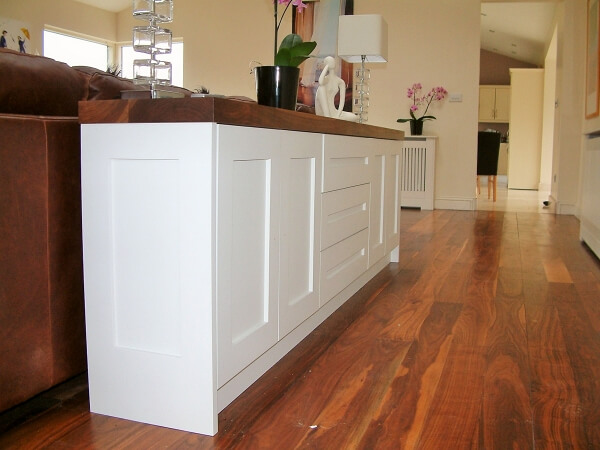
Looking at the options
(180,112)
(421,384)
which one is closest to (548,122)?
(421,384)

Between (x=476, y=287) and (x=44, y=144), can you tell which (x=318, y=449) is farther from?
(x=476, y=287)

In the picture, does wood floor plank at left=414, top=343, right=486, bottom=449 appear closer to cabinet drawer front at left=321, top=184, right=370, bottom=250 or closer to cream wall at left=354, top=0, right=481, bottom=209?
cabinet drawer front at left=321, top=184, right=370, bottom=250

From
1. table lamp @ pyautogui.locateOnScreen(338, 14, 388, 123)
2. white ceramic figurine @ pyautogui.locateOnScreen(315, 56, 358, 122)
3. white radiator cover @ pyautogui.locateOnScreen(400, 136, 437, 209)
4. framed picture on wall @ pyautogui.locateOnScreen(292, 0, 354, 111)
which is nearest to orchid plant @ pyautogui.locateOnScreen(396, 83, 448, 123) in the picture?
white radiator cover @ pyautogui.locateOnScreen(400, 136, 437, 209)

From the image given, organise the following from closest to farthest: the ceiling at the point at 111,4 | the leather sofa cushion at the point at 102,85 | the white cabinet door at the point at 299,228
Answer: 1. the leather sofa cushion at the point at 102,85
2. the white cabinet door at the point at 299,228
3. the ceiling at the point at 111,4

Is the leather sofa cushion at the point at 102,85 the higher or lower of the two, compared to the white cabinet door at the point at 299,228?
higher

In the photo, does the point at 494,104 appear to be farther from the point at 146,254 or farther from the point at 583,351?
the point at 146,254

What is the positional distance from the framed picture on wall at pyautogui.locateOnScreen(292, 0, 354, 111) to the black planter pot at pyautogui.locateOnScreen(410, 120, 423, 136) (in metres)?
0.80

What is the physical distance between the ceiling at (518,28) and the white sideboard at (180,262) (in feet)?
24.8

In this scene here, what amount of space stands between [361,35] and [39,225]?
2643 millimetres

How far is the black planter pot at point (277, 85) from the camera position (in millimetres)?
2018

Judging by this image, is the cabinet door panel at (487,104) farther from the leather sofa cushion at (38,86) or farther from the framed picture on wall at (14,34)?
the leather sofa cushion at (38,86)

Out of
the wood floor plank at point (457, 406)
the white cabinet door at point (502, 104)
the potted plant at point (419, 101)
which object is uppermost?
the white cabinet door at point (502, 104)

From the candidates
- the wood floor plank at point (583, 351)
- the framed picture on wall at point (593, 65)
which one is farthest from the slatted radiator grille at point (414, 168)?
the wood floor plank at point (583, 351)

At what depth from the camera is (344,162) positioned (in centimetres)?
241
